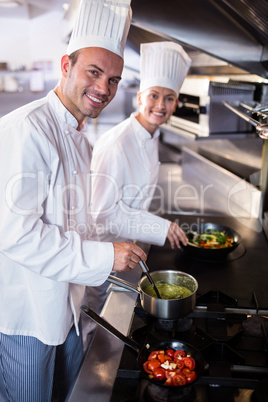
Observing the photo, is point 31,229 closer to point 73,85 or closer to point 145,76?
point 73,85

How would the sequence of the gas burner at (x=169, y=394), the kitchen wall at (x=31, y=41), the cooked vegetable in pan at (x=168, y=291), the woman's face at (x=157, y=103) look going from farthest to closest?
the kitchen wall at (x=31, y=41), the woman's face at (x=157, y=103), the cooked vegetable in pan at (x=168, y=291), the gas burner at (x=169, y=394)

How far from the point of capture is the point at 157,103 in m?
1.75

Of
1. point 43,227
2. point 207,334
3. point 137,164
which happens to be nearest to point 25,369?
point 43,227

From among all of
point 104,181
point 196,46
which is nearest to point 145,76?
point 196,46

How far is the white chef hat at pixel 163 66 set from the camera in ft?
5.56

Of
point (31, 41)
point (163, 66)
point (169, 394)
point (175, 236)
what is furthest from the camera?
point (31, 41)

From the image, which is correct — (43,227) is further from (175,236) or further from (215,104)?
(215,104)

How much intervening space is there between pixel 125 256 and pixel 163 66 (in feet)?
3.19

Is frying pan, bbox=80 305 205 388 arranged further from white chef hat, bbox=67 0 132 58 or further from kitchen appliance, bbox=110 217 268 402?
white chef hat, bbox=67 0 132 58

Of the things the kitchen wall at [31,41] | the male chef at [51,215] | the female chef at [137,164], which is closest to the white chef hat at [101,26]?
the male chef at [51,215]

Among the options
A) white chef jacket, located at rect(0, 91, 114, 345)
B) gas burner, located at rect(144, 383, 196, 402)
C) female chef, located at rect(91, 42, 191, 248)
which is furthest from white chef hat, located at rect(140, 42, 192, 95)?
gas burner, located at rect(144, 383, 196, 402)

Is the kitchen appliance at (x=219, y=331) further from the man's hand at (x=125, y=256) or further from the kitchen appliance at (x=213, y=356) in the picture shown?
the man's hand at (x=125, y=256)

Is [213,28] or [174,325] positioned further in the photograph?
[213,28]

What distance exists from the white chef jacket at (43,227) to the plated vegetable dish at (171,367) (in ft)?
0.90
